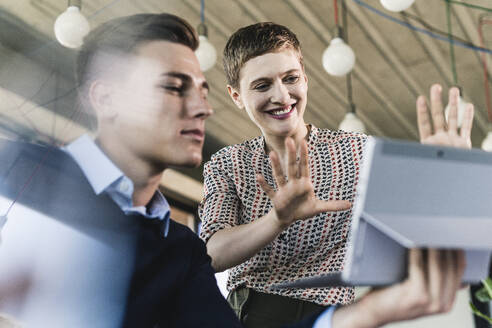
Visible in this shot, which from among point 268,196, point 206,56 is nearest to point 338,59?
point 206,56

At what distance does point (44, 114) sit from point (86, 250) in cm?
352

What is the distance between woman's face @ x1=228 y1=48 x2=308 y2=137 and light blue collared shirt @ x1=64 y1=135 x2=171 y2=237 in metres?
0.56

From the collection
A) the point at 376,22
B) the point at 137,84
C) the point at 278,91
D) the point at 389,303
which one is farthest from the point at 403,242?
the point at 376,22

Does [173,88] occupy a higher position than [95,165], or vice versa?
[173,88]

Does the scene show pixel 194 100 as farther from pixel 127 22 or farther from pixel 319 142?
pixel 319 142

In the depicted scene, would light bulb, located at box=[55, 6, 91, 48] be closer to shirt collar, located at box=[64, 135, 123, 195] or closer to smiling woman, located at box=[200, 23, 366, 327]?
smiling woman, located at box=[200, 23, 366, 327]

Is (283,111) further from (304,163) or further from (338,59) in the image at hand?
(338,59)

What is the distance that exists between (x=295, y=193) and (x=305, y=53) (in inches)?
130

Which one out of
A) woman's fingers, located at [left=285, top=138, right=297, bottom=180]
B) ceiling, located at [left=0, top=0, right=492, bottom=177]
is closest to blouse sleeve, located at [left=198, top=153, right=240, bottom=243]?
woman's fingers, located at [left=285, top=138, right=297, bottom=180]

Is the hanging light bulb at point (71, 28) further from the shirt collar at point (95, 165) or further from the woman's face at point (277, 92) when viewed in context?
the shirt collar at point (95, 165)

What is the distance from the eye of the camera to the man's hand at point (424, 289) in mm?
562

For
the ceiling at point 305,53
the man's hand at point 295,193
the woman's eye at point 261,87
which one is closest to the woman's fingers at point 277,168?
the man's hand at point 295,193

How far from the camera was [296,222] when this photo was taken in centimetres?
124

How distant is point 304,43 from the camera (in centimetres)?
396
